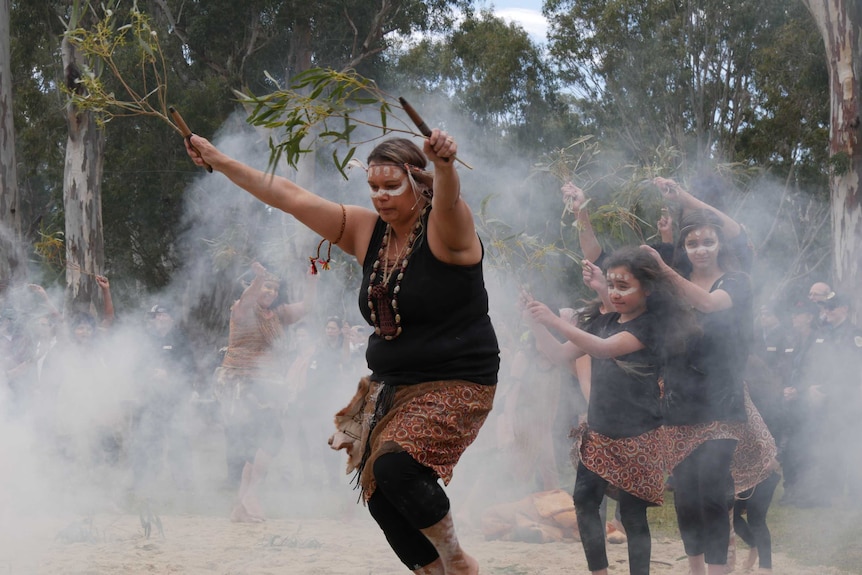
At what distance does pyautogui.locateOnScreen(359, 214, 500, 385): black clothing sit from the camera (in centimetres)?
355

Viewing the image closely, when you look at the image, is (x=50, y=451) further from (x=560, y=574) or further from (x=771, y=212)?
(x=771, y=212)

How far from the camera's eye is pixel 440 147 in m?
3.09

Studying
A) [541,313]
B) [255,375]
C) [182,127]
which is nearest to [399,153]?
[182,127]

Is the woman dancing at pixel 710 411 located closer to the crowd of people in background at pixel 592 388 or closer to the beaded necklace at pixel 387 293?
the crowd of people in background at pixel 592 388

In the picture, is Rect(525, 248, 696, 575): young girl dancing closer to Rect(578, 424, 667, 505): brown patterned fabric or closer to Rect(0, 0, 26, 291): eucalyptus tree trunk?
Rect(578, 424, 667, 505): brown patterned fabric

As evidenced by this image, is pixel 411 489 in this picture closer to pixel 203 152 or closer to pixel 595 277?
pixel 203 152

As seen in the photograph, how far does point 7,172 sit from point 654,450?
35.2ft

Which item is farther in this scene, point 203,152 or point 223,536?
point 223,536

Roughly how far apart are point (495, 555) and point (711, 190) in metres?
2.53

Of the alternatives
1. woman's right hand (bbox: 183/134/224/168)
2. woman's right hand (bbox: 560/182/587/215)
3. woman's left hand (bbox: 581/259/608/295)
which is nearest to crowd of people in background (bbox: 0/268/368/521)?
woman's right hand (bbox: 560/182/587/215)

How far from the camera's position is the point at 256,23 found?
786 inches

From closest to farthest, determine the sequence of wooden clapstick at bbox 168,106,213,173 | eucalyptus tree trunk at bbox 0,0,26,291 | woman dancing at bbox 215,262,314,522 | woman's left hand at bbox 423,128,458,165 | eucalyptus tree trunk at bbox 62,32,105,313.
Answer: woman's left hand at bbox 423,128,458,165
wooden clapstick at bbox 168,106,213,173
woman dancing at bbox 215,262,314,522
eucalyptus tree trunk at bbox 0,0,26,291
eucalyptus tree trunk at bbox 62,32,105,313

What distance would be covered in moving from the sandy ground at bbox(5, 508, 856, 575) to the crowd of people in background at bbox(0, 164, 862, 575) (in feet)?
1.28

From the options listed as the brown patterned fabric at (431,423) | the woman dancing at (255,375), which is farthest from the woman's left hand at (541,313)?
the woman dancing at (255,375)
